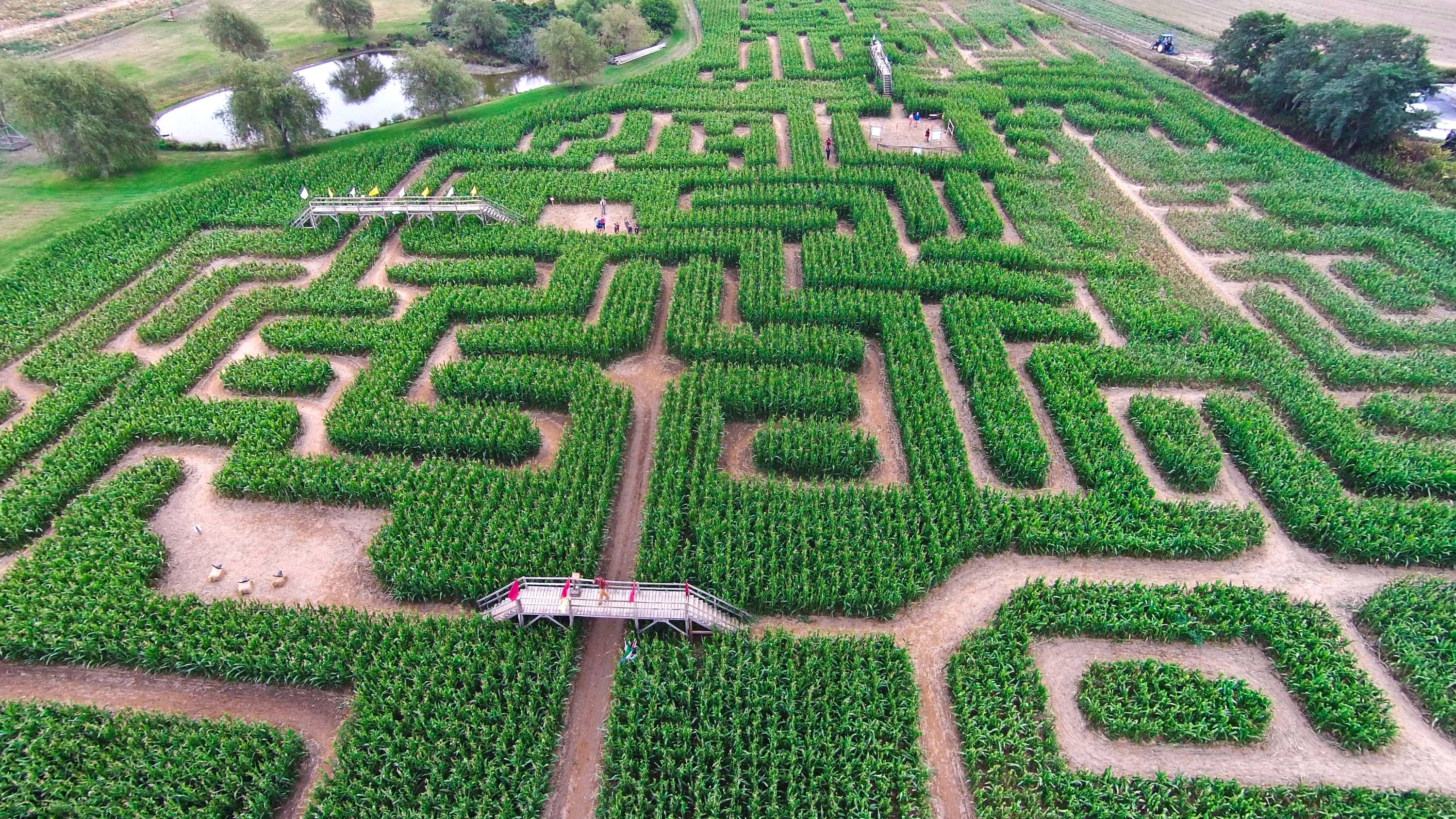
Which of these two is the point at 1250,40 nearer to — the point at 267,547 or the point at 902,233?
the point at 902,233

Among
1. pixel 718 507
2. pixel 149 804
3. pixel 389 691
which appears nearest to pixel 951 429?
pixel 718 507

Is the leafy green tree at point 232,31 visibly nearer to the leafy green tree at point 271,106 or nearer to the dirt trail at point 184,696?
the leafy green tree at point 271,106

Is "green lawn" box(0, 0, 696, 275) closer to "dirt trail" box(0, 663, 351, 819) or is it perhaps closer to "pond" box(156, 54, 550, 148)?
"pond" box(156, 54, 550, 148)

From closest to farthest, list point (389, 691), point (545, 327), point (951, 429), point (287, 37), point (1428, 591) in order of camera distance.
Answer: point (389, 691), point (1428, 591), point (951, 429), point (545, 327), point (287, 37)

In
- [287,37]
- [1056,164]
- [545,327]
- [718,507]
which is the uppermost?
[287,37]

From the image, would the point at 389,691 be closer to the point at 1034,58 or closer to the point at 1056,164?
the point at 1056,164

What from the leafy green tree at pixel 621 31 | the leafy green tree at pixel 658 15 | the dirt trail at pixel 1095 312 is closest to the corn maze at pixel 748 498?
the dirt trail at pixel 1095 312
